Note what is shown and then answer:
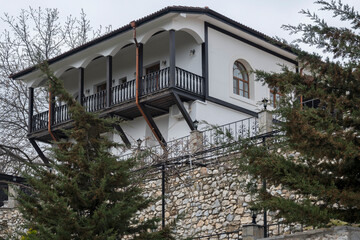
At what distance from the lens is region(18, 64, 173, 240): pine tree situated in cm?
1126

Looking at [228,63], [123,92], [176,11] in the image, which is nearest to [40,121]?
[123,92]

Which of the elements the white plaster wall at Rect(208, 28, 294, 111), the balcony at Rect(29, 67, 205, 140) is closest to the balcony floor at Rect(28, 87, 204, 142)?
the balcony at Rect(29, 67, 205, 140)

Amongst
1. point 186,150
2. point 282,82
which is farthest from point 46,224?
point 186,150

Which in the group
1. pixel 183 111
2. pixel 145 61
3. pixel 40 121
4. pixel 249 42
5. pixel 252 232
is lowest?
pixel 252 232

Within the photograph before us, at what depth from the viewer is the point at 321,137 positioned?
31.4ft

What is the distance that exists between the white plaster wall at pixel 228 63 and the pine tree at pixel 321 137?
11329mm

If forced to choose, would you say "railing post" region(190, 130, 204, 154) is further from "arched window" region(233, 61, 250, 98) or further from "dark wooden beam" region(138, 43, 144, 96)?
"arched window" region(233, 61, 250, 98)

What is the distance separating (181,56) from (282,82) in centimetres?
1263

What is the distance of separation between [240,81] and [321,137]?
46.8ft

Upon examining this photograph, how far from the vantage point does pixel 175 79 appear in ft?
70.5

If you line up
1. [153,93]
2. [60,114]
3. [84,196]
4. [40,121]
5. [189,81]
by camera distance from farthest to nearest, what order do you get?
[40,121] < [60,114] < [189,81] < [153,93] < [84,196]

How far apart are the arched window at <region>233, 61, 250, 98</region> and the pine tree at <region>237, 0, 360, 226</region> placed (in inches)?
497

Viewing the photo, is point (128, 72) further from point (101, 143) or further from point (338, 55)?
point (338, 55)

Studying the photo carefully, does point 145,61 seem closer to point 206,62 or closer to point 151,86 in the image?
point 151,86
